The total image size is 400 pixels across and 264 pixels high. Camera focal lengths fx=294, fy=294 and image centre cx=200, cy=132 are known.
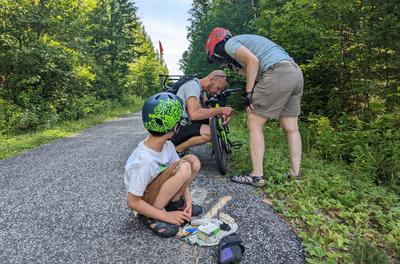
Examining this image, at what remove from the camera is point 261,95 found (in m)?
3.22

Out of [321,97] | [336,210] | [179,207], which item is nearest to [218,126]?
[179,207]

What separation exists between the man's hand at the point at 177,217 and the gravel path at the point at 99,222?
0.14m

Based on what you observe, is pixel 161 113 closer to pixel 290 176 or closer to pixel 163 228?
pixel 163 228

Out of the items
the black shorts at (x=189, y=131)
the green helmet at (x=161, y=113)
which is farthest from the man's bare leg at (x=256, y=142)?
the green helmet at (x=161, y=113)

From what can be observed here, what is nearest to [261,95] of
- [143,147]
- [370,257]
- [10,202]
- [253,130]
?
[253,130]

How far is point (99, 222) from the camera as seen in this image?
2.56 metres

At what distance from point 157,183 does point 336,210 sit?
1.69 m

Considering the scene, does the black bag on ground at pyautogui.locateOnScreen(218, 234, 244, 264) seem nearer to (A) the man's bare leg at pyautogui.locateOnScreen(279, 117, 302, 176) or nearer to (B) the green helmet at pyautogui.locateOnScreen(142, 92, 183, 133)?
(B) the green helmet at pyautogui.locateOnScreen(142, 92, 183, 133)

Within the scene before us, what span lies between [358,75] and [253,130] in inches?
152

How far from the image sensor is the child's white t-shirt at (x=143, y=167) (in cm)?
216

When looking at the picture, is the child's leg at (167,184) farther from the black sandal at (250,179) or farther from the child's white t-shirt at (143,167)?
the black sandal at (250,179)

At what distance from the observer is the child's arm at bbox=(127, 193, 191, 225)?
221 centimetres

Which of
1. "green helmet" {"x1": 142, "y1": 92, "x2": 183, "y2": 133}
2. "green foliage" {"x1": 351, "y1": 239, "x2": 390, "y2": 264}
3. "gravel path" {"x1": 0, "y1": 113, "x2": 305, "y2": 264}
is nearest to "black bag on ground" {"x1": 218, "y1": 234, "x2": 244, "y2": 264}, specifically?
"gravel path" {"x1": 0, "y1": 113, "x2": 305, "y2": 264}

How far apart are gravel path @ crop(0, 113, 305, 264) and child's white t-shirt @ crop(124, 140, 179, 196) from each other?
432 mm
